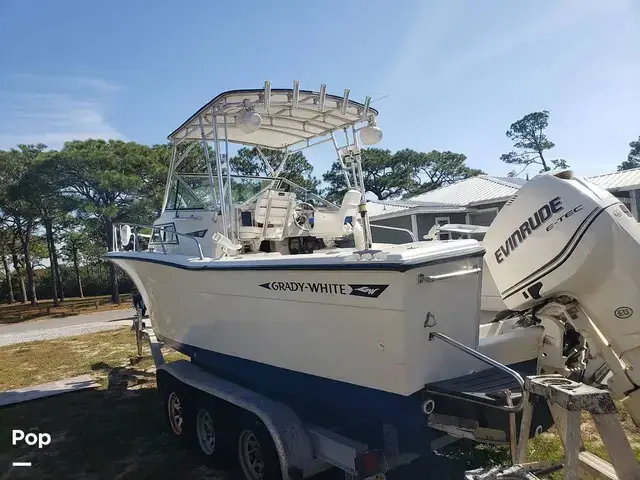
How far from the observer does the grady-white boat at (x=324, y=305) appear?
281cm

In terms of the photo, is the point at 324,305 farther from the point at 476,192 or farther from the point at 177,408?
the point at 476,192

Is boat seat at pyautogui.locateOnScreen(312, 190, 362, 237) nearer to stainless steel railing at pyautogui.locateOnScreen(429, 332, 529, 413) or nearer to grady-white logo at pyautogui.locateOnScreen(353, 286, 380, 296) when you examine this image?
grady-white logo at pyautogui.locateOnScreen(353, 286, 380, 296)

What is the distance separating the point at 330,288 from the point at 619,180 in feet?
53.3

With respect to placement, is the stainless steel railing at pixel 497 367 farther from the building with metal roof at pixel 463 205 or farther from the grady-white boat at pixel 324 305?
the building with metal roof at pixel 463 205

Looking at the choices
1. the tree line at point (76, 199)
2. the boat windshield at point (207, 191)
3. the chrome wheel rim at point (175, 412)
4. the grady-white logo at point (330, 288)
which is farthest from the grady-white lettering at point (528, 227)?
the tree line at point (76, 199)

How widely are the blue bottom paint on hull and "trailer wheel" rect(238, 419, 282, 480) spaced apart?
1.07 feet

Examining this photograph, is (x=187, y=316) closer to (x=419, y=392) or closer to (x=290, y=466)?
(x=290, y=466)

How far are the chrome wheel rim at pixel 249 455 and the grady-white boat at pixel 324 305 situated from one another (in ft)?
1.32

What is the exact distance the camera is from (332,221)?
5.43 metres

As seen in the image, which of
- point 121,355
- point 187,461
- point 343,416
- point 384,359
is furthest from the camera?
point 121,355

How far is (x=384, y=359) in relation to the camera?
285 centimetres

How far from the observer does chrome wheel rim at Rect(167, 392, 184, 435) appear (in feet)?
15.6

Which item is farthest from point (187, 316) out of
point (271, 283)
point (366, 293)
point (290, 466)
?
point (366, 293)

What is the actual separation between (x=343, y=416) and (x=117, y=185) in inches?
724
